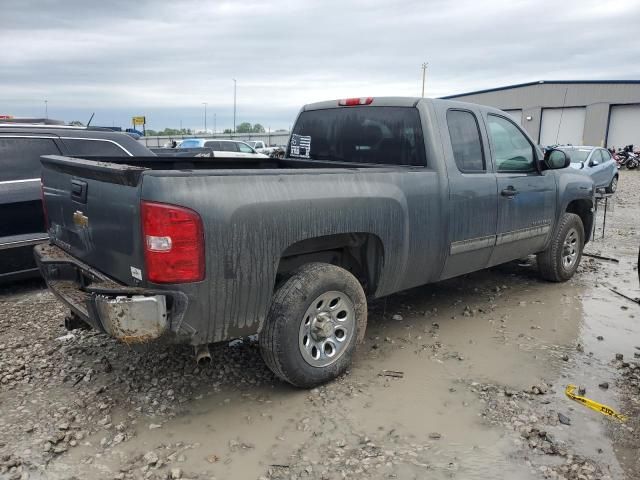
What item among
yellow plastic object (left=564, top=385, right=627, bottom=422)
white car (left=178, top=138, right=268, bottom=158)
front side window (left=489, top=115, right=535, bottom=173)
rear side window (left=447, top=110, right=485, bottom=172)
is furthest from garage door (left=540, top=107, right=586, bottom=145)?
yellow plastic object (left=564, top=385, right=627, bottom=422)

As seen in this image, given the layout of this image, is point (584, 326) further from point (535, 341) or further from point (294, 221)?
point (294, 221)

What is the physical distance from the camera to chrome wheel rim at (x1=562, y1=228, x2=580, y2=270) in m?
6.07

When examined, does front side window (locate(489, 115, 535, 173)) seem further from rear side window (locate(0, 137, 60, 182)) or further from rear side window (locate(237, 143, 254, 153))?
rear side window (locate(237, 143, 254, 153))

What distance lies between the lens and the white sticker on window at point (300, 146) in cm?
514

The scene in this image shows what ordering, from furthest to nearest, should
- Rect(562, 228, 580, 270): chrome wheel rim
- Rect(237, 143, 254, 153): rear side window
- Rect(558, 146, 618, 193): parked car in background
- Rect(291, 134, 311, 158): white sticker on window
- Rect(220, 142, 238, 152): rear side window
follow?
1. Rect(237, 143, 254, 153): rear side window
2. Rect(220, 142, 238, 152): rear side window
3. Rect(558, 146, 618, 193): parked car in background
4. Rect(562, 228, 580, 270): chrome wheel rim
5. Rect(291, 134, 311, 158): white sticker on window

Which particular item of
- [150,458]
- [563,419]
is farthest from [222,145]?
[563,419]

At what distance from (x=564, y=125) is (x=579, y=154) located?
25546mm

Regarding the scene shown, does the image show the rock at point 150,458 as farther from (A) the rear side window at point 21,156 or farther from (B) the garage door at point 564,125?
(B) the garage door at point 564,125

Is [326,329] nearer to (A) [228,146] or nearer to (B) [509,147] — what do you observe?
(B) [509,147]

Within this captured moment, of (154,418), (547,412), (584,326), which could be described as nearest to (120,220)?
(154,418)

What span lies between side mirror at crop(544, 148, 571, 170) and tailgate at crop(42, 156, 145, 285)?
4097 millimetres

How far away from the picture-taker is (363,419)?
126 inches

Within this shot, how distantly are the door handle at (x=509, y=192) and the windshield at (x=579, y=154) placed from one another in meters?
11.5

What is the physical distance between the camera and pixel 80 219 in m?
3.41
